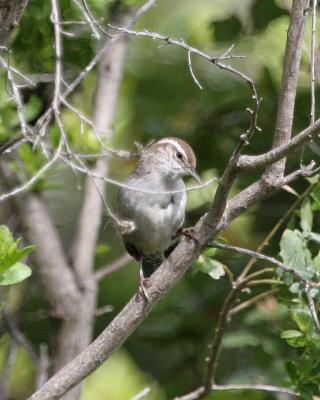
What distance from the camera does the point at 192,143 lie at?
199 inches

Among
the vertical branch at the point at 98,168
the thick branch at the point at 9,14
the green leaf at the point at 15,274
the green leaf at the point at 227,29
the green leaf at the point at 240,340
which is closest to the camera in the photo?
the thick branch at the point at 9,14

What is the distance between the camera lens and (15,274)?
3025 mm

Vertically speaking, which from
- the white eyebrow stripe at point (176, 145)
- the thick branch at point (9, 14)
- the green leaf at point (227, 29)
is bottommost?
the white eyebrow stripe at point (176, 145)

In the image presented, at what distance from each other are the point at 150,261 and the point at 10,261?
5.66ft

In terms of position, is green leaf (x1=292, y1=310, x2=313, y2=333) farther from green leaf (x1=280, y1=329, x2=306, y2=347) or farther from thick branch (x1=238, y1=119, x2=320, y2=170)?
thick branch (x1=238, y1=119, x2=320, y2=170)

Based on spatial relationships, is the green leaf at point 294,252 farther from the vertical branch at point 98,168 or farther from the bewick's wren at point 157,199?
the vertical branch at point 98,168

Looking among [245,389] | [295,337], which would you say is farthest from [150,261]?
[295,337]

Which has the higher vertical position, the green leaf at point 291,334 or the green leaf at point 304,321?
the green leaf at point 304,321

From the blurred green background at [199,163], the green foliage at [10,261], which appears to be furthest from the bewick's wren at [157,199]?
the green foliage at [10,261]

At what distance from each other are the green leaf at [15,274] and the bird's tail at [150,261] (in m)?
1.55

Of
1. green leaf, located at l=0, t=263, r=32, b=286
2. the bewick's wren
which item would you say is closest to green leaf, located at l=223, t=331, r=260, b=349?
the bewick's wren

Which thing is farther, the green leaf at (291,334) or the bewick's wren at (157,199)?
the bewick's wren at (157,199)

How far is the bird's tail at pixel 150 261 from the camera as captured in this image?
14.9ft

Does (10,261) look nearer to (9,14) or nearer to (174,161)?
(9,14)
